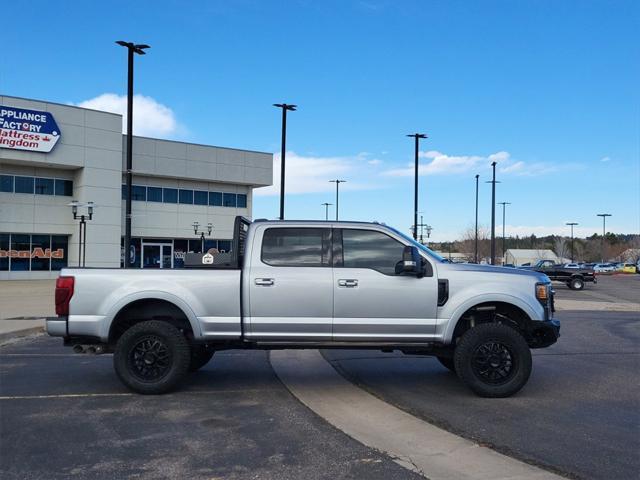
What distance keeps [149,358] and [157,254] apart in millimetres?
37766

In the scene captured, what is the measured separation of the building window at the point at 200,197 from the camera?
44.5m

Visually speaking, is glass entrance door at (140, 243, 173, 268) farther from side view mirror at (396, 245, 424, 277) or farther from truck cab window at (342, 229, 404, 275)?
side view mirror at (396, 245, 424, 277)

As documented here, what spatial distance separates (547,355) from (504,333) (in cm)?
368

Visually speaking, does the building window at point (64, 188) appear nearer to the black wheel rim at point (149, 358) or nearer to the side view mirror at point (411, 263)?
the black wheel rim at point (149, 358)

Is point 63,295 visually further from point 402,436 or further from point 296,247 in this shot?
point 402,436

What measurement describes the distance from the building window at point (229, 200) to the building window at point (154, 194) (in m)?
5.11

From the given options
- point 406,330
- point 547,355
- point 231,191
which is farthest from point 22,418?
point 231,191

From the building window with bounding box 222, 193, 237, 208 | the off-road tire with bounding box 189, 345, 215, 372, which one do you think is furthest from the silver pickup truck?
the building window with bounding box 222, 193, 237, 208

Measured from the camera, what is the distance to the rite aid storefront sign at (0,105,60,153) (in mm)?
34312

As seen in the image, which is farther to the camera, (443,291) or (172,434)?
(443,291)

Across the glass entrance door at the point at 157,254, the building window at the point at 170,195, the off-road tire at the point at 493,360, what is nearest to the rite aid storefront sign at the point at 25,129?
the building window at the point at 170,195

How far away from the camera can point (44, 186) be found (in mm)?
37406

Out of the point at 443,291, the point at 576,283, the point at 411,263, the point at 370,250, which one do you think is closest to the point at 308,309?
the point at 370,250

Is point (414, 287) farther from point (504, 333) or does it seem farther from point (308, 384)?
point (308, 384)
